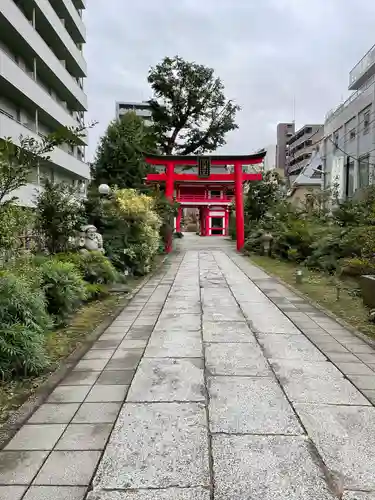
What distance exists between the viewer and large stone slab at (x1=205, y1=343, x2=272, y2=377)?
11.9 feet

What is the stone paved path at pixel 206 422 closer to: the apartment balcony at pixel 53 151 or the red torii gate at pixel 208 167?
Answer: the apartment balcony at pixel 53 151

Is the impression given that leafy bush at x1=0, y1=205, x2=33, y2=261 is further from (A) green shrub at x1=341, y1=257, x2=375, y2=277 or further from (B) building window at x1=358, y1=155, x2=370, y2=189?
(B) building window at x1=358, y1=155, x2=370, y2=189

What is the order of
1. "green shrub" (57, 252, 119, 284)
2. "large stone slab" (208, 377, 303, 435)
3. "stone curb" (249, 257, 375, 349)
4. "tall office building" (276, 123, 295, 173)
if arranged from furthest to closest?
"tall office building" (276, 123, 295, 173) → "green shrub" (57, 252, 119, 284) → "stone curb" (249, 257, 375, 349) → "large stone slab" (208, 377, 303, 435)

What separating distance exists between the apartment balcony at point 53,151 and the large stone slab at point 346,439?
30.9 feet

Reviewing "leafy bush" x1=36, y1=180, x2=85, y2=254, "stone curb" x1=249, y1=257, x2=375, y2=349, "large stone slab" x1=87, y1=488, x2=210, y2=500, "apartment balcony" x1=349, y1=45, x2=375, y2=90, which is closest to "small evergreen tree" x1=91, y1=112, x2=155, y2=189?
"apartment balcony" x1=349, y1=45, x2=375, y2=90

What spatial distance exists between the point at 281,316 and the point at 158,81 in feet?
91.6

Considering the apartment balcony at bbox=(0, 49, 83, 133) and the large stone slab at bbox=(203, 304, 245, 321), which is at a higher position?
the apartment balcony at bbox=(0, 49, 83, 133)

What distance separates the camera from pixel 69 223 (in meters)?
7.85

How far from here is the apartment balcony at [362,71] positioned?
55.4 feet

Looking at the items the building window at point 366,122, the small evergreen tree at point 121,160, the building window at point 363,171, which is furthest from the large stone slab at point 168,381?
the small evergreen tree at point 121,160

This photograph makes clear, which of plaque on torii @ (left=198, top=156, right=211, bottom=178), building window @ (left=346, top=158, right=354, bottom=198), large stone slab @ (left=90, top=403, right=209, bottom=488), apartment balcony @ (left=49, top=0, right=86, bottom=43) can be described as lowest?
large stone slab @ (left=90, top=403, right=209, bottom=488)

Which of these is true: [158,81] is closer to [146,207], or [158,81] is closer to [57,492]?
[146,207]

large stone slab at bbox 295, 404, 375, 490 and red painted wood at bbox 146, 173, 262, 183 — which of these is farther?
red painted wood at bbox 146, 173, 262, 183

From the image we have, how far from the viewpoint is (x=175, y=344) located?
4.43m
